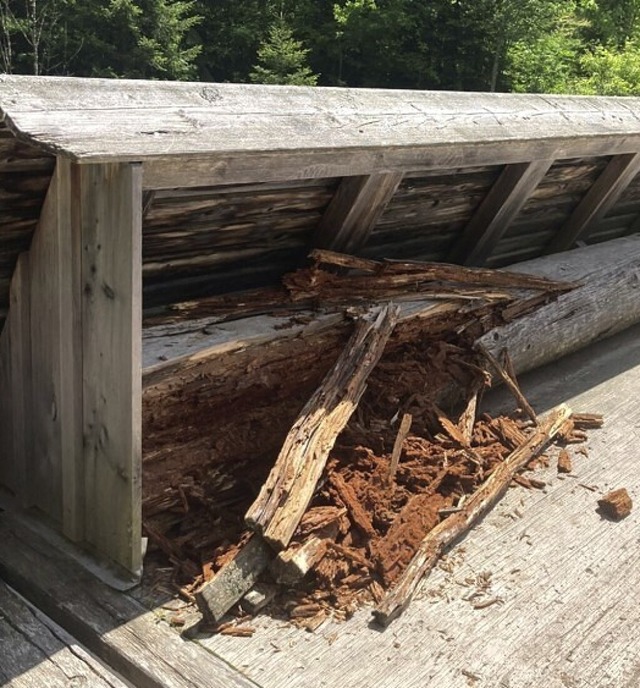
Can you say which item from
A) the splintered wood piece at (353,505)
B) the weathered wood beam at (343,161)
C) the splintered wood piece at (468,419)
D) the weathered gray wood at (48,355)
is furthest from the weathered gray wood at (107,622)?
the splintered wood piece at (468,419)

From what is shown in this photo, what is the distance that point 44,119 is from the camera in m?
1.85

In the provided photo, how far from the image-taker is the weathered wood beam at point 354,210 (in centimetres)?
325

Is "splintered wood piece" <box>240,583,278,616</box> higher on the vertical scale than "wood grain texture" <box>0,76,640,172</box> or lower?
lower

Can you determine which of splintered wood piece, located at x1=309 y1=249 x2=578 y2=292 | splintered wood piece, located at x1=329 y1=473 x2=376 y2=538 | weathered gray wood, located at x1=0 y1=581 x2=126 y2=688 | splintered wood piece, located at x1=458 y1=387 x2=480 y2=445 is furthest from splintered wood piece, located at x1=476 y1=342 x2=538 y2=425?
weathered gray wood, located at x1=0 y1=581 x2=126 y2=688

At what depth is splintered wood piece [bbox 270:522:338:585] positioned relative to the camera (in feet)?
8.25

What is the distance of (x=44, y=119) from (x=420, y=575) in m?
1.75

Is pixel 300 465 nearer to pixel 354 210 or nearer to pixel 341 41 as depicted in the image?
pixel 354 210

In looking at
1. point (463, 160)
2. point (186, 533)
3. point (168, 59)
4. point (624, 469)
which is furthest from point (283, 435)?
point (168, 59)

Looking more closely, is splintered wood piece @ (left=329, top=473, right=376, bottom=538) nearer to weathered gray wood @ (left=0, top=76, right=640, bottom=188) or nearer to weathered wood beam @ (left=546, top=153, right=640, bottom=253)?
weathered gray wood @ (left=0, top=76, right=640, bottom=188)

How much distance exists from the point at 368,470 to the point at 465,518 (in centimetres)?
38

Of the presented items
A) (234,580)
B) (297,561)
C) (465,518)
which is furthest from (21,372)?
(465,518)

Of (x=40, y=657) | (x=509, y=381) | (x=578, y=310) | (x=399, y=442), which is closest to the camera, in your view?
(x=40, y=657)

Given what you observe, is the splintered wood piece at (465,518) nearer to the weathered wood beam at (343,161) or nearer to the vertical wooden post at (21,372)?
the weathered wood beam at (343,161)

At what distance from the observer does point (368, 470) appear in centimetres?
308
